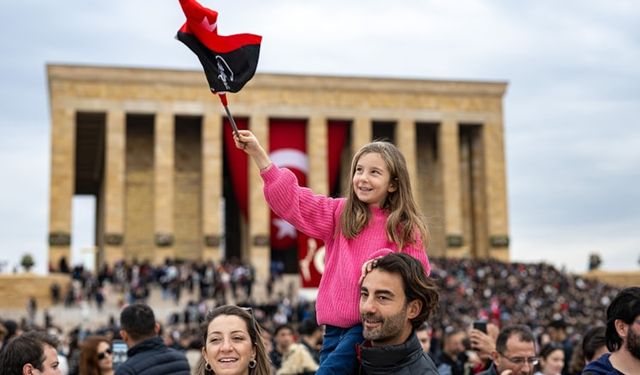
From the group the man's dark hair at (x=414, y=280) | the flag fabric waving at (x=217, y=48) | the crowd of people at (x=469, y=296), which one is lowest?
the crowd of people at (x=469, y=296)

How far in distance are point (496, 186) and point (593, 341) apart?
41.6 m

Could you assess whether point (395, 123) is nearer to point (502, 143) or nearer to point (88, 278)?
point (502, 143)

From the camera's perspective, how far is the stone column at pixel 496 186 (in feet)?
155

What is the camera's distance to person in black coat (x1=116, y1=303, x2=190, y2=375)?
20.8 feet

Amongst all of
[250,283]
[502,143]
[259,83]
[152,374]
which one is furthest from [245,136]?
[502,143]

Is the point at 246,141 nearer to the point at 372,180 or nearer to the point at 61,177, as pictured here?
the point at 372,180

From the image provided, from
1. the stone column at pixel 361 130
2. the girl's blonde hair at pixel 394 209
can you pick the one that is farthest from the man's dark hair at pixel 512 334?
the stone column at pixel 361 130

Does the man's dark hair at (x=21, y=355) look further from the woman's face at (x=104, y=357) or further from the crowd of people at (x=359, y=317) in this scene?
the woman's face at (x=104, y=357)

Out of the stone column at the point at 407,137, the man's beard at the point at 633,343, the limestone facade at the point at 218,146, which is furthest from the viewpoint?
the stone column at the point at 407,137

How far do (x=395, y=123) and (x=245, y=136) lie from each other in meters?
43.1

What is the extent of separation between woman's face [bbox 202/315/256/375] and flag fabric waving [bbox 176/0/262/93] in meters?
1.23

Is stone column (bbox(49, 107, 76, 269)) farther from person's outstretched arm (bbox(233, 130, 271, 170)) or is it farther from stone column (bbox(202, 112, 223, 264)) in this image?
person's outstretched arm (bbox(233, 130, 271, 170))

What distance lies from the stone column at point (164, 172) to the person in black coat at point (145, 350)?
124 ft

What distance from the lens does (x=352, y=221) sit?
4.47m
